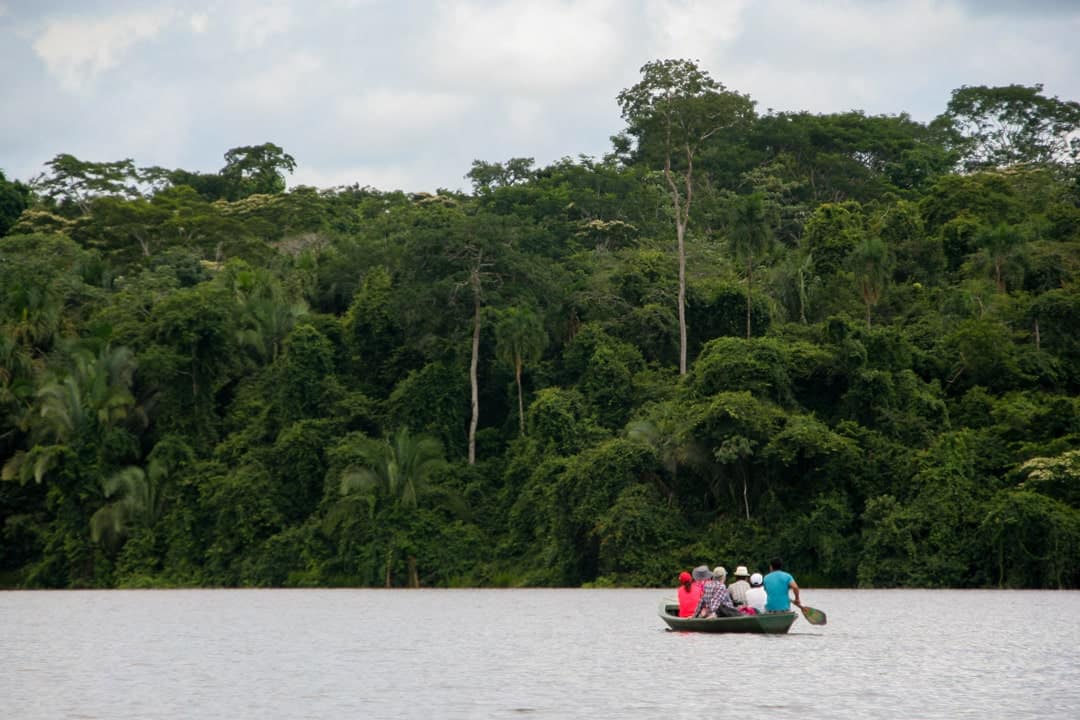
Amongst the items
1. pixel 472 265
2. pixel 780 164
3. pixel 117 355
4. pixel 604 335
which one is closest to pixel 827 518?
pixel 604 335

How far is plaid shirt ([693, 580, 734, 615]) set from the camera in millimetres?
24719

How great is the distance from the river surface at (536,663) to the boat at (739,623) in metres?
0.20

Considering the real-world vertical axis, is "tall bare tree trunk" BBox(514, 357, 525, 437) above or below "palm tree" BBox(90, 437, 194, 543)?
above

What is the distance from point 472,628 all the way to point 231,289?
30591 millimetres

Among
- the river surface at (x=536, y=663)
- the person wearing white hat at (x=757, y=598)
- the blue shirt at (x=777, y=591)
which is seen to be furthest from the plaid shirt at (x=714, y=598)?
the blue shirt at (x=777, y=591)

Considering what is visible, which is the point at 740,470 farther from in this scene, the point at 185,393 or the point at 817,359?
the point at 185,393

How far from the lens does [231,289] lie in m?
55.4

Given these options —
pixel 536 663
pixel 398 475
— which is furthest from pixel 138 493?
→ pixel 536 663

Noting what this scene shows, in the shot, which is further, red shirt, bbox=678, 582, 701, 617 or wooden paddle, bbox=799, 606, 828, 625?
red shirt, bbox=678, 582, 701, 617

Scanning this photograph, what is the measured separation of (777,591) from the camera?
24516mm

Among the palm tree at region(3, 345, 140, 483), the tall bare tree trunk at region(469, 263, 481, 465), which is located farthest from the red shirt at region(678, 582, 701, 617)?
the palm tree at region(3, 345, 140, 483)

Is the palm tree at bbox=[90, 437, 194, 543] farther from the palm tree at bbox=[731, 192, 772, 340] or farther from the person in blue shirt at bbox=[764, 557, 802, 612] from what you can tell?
the person in blue shirt at bbox=[764, 557, 802, 612]

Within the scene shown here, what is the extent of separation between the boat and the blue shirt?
29 cm

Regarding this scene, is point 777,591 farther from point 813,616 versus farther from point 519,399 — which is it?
point 519,399
